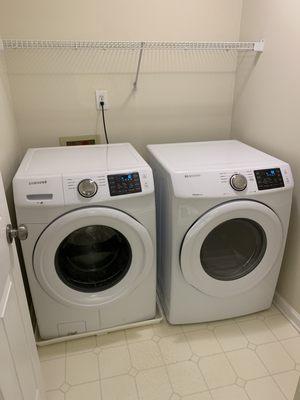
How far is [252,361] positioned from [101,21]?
6.42 feet

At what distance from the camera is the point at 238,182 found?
134cm

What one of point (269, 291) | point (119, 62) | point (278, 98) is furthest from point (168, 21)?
point (269, 291)

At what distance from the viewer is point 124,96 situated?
1875 mm

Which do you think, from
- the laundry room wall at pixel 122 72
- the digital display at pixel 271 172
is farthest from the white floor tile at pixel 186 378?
the laundry room wall at pixel 122 72

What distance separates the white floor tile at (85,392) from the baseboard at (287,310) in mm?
1080

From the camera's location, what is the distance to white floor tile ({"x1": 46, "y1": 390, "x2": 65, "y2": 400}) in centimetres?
132

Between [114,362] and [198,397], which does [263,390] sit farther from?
[114,362]

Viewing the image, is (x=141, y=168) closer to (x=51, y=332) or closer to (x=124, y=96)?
(x=124, y=96)

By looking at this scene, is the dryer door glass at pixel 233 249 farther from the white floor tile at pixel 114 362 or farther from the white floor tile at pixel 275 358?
the white floor tile at pixel 114 362

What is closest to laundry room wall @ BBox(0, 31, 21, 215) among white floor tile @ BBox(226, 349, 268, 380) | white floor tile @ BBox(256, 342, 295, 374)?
white floor tile @ BBox(226, 349, 268, 380)

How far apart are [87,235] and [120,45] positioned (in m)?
0.99

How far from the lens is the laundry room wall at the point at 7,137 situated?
141cm

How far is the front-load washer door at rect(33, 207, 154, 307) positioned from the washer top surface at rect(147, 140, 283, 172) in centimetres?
36

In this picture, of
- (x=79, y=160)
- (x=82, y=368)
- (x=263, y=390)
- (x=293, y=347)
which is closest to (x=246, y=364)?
(x=263, y=390)
